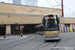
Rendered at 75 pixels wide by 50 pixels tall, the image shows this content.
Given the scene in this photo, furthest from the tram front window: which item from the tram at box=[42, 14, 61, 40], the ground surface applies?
the ground surface

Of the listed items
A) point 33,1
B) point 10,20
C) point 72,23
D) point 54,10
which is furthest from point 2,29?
point 33,1

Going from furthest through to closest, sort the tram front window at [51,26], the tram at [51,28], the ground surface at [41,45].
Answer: the tram front window at [51,26]
the tram at [51,28]
the ground surface at [41,45]

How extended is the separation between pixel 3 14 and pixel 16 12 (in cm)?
472

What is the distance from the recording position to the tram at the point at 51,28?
38.7 ft

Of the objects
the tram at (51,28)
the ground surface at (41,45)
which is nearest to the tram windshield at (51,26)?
the tram at (51,28)

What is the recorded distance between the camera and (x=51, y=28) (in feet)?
39.4

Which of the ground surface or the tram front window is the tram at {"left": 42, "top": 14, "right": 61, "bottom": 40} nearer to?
the tram front window

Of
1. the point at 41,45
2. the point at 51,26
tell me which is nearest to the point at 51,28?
the point at 51,26

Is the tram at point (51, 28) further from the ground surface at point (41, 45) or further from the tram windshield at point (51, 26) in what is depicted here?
the ground surface at point (41, 45)

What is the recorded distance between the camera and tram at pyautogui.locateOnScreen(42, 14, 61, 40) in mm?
11797

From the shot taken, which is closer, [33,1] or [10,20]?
[10,20]

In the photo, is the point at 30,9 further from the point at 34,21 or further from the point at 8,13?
the point at 8,13

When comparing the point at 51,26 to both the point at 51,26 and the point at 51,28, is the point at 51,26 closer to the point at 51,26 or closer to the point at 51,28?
the point at 51,26

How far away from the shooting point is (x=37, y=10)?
A: 4056 centimetres
